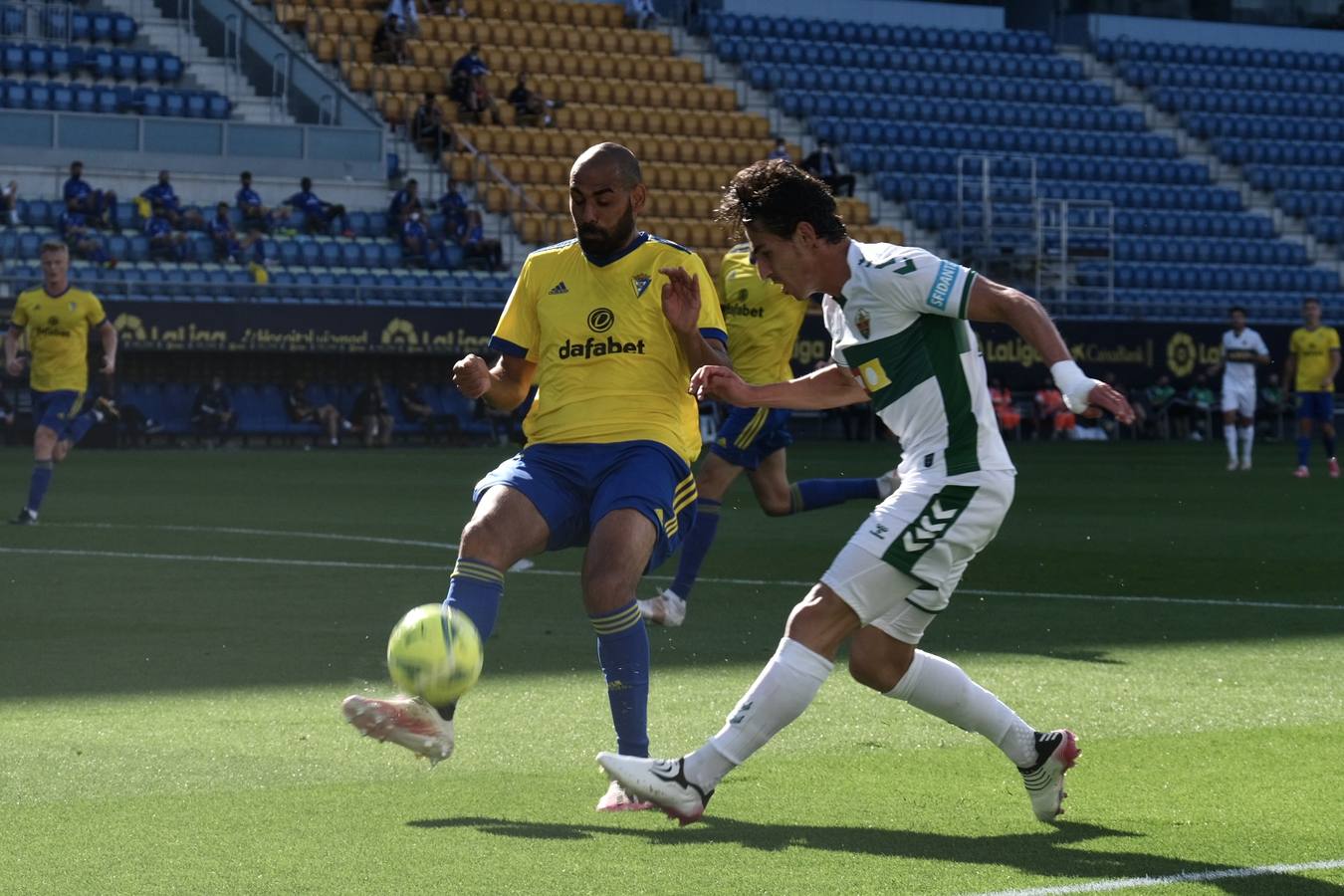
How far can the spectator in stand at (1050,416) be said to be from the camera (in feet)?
123

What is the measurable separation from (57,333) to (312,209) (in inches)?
622

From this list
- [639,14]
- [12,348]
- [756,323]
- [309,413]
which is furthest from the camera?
[639,14]

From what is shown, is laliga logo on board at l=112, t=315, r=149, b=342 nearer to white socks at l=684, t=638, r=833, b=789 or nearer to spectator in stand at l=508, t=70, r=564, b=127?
spectator in stand at l=508, t=70, r=564, b=127

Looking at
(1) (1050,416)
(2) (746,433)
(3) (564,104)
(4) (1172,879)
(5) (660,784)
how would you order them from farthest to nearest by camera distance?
(1) (1050,416) < (3) (564,104) < (2) (746,433) < (5) (660,784) < (4) (1172,879)

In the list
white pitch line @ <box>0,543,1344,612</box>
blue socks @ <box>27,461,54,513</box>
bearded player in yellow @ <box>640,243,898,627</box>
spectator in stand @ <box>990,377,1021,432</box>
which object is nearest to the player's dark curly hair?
bearded player in yellow @ <box>640,243,898,627</box>

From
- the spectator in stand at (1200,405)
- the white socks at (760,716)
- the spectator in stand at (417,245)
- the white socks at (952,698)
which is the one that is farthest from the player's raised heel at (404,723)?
the spectator in stand at (1200,405)

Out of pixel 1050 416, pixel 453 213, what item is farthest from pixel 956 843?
pixel 1050 416

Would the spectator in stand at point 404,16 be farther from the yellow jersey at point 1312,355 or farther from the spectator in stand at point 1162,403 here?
the yellow jersey at point 1312,355

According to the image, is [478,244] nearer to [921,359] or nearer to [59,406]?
[59,406]

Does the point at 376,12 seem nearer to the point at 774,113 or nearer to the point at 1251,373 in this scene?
the point at 774,113

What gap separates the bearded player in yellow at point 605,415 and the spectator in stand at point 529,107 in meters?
30.9

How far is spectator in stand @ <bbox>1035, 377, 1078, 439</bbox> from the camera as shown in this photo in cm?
3759

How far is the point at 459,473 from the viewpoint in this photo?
24.5 metres

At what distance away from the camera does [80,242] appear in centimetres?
3019
